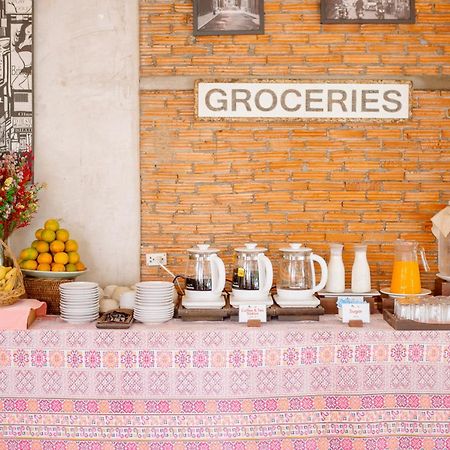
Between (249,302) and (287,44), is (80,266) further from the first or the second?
(287,44)

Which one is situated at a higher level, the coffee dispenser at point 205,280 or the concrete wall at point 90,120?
the concrete wall at point 90,120

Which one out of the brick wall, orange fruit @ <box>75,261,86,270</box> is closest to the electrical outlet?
the brick wall

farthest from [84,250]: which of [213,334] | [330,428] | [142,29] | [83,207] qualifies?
[330,428]

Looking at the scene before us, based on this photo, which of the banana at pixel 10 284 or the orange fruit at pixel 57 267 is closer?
the banana at pixel 10 284

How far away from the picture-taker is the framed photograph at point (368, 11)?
368 centimetres

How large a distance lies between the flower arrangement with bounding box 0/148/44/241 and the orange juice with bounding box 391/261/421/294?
210cm

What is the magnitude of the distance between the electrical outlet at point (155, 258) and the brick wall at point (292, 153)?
0.05 meters

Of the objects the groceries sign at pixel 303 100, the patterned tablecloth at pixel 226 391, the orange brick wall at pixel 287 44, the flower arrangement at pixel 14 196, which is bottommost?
the patterned tablecloth at pixel 226 391

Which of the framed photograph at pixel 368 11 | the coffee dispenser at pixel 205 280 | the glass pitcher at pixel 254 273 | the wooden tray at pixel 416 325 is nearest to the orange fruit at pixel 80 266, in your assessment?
the coffee dispenser at pixel 205 280

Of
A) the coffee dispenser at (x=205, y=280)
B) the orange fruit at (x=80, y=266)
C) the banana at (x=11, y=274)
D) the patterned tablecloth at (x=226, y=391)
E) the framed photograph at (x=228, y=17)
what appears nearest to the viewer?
the patterned tablecloth at (x=226, y=391)

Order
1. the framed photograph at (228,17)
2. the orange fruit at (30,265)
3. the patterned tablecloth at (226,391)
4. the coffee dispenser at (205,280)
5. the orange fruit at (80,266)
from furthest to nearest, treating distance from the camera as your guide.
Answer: the framed photograph at (228,17) → the orange fruit at (80,266) → the orange fruit at (30,265) → the coffee dispenser at (205,280) → the patterned tablecloth at (226,391)

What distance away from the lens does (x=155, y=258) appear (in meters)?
3.75

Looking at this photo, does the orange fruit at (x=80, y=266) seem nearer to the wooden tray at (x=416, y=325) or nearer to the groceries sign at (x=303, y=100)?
the groceries sign at (x=303, y=100)

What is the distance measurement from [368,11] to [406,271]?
1.60 m
